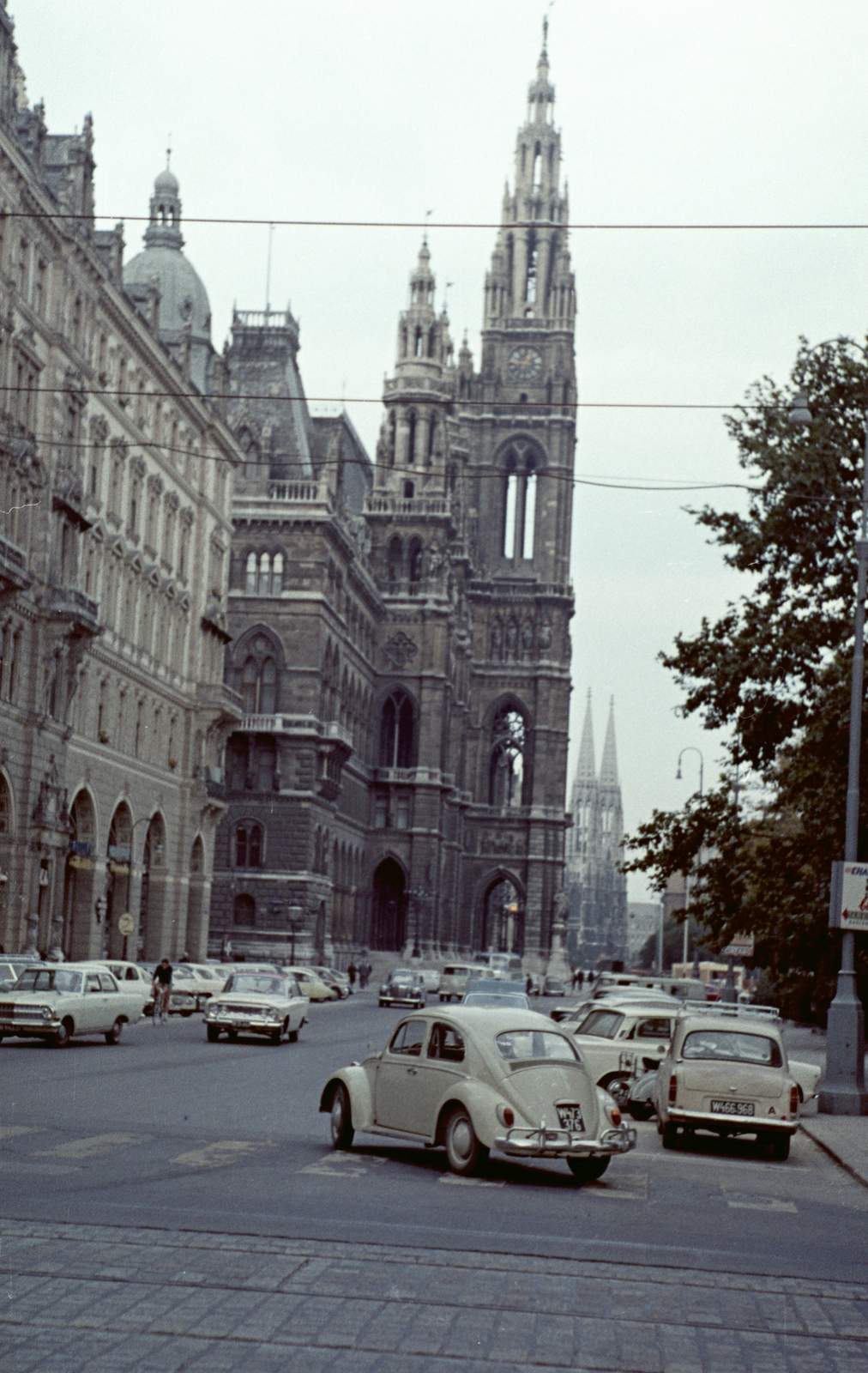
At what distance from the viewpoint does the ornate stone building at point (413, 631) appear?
90.8 m

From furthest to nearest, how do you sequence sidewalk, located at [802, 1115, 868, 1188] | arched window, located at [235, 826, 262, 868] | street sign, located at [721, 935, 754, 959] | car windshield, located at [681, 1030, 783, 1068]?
arched window, located at [235, 826, 262, 868] < street sign, located at [721, 935, 754, 959] < car windshield, located at [681, 1030, 783, 1068] < sidewalk, located at [802, 1115, 868, 1188]

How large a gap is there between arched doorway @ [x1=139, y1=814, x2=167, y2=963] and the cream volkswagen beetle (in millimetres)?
47892

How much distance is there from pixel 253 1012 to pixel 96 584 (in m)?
23.2

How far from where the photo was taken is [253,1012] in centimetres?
3653

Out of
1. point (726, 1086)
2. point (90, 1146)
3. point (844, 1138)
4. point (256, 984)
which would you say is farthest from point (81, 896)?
point (90, 1146)

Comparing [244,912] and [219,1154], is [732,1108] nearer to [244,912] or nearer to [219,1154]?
[219,1154]

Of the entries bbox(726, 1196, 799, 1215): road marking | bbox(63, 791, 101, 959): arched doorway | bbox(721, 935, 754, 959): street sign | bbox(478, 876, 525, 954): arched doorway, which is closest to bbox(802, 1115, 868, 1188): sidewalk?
bbox(726, 1196, 799, 1215): road marking

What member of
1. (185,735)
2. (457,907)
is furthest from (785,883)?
(457,907)

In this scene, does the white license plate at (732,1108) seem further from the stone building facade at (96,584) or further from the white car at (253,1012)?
the stone building facade at (96,584)

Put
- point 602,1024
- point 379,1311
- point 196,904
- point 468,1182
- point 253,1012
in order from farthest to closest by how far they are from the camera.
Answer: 1. point 196,904
2. point 253,1012
3. point 602,1024
4. point 468,1182
5. point 379,1311

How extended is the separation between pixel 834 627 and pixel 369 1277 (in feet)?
83.7

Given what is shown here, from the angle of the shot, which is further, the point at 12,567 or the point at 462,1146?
the point at 12,567

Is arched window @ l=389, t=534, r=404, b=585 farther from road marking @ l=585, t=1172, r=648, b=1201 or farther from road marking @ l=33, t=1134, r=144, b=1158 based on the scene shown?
road marking @ l=585, t=1172, r=648, b=1201

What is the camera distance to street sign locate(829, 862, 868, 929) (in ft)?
91.3
